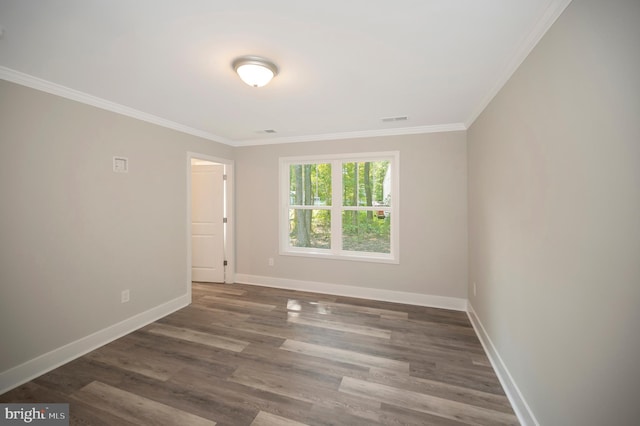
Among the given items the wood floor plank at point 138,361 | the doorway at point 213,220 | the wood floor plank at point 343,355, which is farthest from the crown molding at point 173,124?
the wood floor plank at point 343,355

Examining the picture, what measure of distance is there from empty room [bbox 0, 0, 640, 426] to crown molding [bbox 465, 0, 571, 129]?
17mm

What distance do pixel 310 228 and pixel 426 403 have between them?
284 cm

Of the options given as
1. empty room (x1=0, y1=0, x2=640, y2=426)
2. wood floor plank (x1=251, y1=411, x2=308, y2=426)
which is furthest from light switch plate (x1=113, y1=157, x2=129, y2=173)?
wood floor plank (x1=251, y1=411, x2=308, y2=426)

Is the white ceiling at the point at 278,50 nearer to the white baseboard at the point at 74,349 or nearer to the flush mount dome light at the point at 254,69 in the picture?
the flush mount dome light at the point at 254,69

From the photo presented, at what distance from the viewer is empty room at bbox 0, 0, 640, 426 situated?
1.15 m

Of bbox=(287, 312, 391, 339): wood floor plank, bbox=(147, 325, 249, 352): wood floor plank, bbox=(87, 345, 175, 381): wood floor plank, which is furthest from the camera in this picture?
bbox=(287, 312, 391, 339): wood floor plank

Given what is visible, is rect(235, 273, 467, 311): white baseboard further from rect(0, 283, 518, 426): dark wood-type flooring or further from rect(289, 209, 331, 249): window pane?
rect(289, 209, 331, 249): window pane

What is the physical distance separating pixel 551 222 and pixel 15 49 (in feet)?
11.3

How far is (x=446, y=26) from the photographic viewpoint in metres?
1.46

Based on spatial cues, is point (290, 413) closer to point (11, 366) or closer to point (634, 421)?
point (634, 421)

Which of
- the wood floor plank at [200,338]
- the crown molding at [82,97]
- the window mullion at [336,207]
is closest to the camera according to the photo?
the crown molding at [82,97]

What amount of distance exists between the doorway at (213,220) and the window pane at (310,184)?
109 centimetres

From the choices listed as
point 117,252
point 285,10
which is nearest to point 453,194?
point 285,10

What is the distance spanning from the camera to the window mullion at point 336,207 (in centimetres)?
402
